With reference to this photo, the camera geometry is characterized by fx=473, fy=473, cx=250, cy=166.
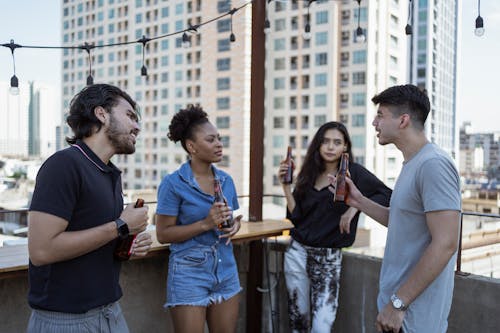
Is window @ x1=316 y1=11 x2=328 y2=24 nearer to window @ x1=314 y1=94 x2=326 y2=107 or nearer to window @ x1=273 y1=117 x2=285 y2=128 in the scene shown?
window @ x1=314 y1=94 x2=326 y2=107

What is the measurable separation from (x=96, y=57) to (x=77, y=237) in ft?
209

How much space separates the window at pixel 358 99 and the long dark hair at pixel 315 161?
4409 centimetres

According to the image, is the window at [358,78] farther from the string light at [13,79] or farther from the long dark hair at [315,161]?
the long dark hair at [315,161]

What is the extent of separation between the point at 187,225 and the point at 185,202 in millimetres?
118

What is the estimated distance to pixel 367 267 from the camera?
2.98 m

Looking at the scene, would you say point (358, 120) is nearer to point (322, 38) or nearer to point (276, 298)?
point (322, 38)

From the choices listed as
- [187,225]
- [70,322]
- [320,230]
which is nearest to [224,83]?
[320,230]

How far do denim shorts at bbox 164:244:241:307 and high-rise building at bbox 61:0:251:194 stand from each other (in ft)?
146

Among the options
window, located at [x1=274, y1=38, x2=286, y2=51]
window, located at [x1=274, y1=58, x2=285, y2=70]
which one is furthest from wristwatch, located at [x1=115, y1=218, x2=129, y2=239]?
window, located at [x1=274, y1=38, x2=286, y2=51]

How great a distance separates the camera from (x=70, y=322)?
1.54m

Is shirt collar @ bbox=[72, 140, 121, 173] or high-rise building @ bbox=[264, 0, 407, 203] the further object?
high-rise building @ bbox=[264, 0, 407, 203]

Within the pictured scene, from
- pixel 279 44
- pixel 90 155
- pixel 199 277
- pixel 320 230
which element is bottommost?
pixel 199 277

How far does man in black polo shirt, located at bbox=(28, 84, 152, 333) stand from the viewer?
144 centimetres

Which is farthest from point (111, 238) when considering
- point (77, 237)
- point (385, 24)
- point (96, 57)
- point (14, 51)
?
point (96, 57)
